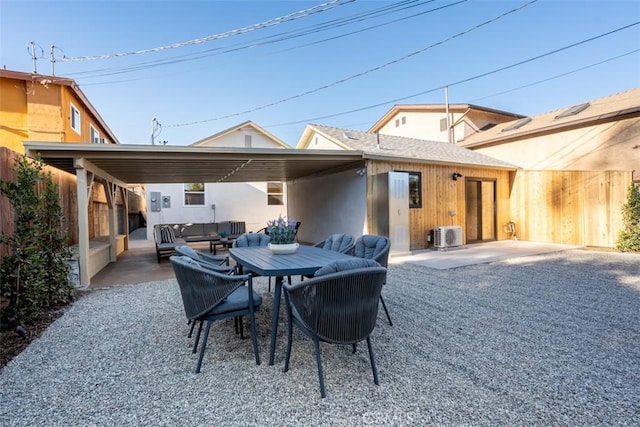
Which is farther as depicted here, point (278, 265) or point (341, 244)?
point (341, 244)

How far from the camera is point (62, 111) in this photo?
832 centimetres

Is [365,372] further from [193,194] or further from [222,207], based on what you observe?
[193,194]

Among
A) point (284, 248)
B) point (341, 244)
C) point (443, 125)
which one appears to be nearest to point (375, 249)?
point (341, 244)

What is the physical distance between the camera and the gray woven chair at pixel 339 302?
2105 millimetres

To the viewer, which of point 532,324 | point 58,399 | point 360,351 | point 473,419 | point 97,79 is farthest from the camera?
point 97,79

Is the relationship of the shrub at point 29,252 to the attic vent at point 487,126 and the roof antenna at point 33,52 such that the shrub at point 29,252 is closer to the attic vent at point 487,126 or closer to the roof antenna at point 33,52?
the roof antenna at point 33,52

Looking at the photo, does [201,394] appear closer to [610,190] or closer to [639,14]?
[610,190]

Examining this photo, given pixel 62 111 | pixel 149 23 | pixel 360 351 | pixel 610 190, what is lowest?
pixel 360 351

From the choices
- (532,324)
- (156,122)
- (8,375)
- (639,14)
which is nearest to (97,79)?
(156,122)

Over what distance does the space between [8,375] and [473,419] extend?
135 inches

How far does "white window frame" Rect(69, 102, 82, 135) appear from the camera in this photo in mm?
9102

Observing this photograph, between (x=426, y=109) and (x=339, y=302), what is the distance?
17572 mm

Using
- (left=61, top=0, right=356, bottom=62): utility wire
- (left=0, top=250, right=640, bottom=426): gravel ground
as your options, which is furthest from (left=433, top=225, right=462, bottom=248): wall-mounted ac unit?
(left=61, top=0, right=356, bottom=62): utility wire

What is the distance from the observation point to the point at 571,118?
419 inches
